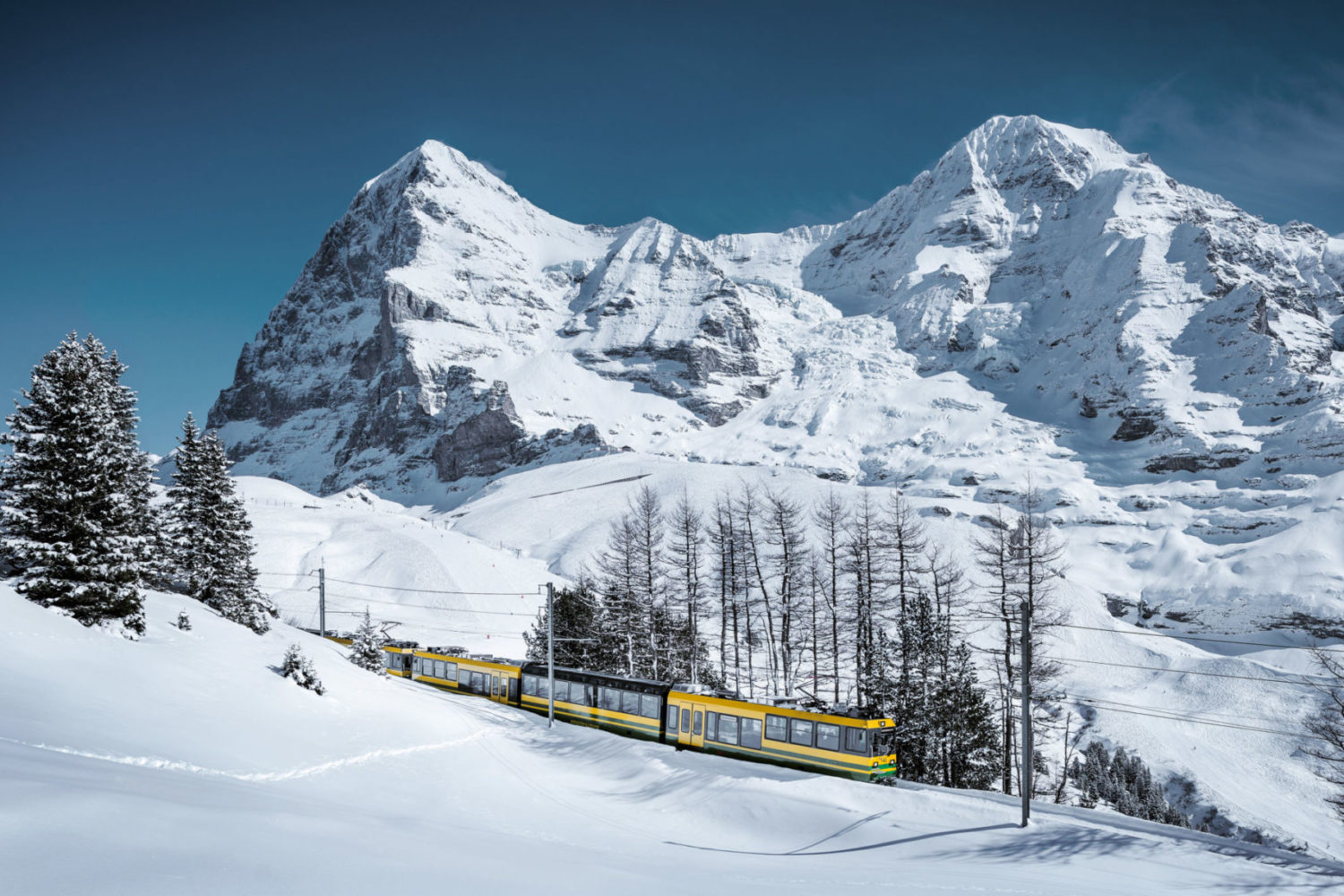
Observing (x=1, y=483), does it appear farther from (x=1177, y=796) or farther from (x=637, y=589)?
(x=1177, y=796)

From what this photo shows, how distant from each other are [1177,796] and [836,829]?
196 feet

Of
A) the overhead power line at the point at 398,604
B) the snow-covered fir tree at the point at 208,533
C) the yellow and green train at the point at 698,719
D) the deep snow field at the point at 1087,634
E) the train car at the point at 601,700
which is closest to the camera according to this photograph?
the yellow and green train at the point at 698,719

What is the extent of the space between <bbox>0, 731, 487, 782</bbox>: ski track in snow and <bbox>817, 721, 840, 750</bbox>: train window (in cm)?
1293

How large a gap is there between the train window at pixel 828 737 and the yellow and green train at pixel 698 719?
0.09 ft

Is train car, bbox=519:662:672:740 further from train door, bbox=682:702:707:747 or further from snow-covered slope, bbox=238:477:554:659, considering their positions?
snow-covered slope, bbox=238:477:554:659

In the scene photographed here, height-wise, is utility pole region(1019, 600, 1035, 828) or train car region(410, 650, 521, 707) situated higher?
utility pole region(1019, 600, 1035, 828)

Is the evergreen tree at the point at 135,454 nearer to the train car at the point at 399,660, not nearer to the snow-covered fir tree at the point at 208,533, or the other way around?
the snow-covered fir tree at the point at 208,533

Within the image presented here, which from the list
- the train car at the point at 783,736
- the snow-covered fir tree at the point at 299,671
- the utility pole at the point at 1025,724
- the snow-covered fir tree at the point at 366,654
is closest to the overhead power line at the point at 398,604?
the snow-covered fir tree at the point at 366,654

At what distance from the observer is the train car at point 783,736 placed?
23531mm

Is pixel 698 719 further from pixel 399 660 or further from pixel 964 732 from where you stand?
pixel 399 660

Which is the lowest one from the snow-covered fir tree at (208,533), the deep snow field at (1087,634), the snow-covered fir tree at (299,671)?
the deep snow field at (1087,634)

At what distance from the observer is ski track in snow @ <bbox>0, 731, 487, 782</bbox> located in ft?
33.0

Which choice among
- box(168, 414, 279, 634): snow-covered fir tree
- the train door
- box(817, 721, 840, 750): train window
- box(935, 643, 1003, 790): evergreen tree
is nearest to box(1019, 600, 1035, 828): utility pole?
box(817, 721, 840, 750): train window

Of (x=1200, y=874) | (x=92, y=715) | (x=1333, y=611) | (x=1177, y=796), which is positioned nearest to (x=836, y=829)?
(x=1200, y=874)
